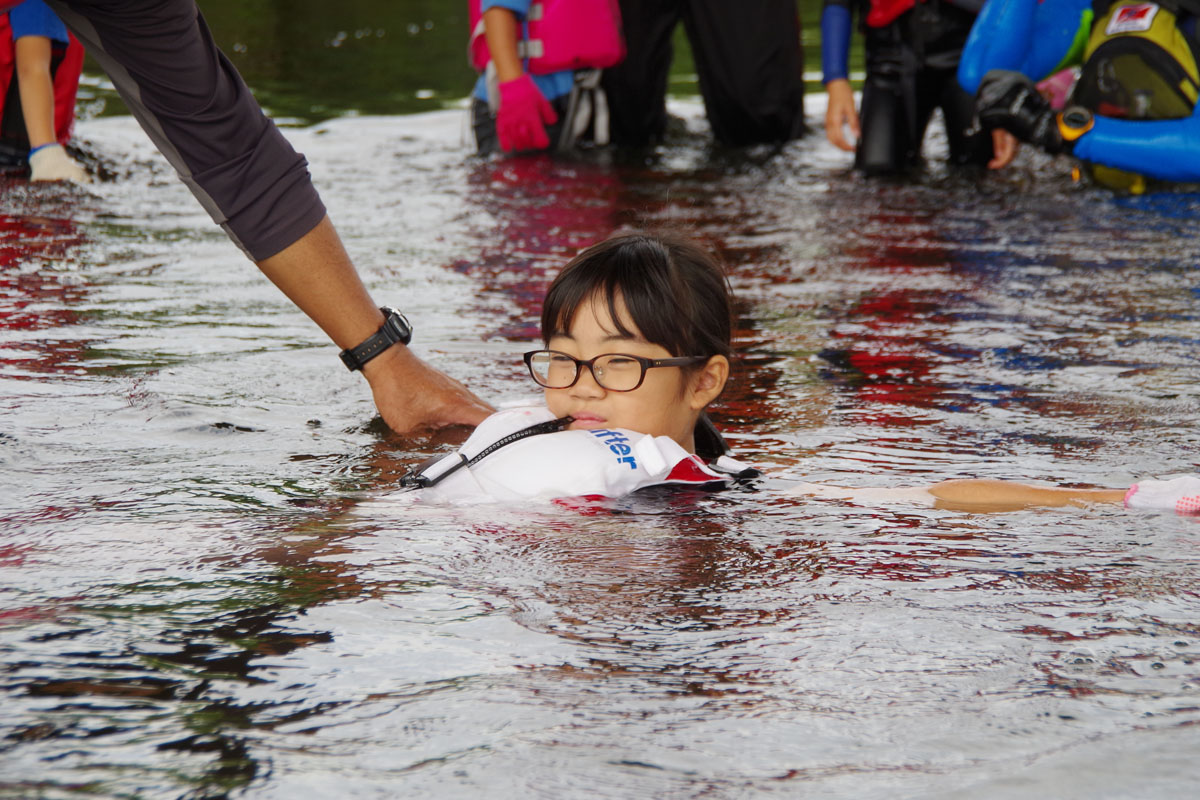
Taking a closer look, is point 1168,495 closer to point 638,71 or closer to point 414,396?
point 414,396

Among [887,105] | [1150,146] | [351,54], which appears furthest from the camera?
[351,54]

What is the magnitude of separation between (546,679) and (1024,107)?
5528 millimetres

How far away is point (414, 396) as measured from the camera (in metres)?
3.24

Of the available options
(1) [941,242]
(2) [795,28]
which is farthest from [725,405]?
(2) [795,28]

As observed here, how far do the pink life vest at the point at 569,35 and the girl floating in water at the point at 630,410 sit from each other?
201 inches

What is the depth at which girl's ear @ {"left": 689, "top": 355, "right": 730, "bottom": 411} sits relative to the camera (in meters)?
2.83

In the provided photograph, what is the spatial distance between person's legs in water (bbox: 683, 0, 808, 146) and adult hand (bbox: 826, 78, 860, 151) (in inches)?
44.4

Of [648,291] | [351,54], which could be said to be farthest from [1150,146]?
[351,54]

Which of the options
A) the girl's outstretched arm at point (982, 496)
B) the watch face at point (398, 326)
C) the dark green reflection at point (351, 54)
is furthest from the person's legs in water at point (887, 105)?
the girl's outstretched arm at point (982, 496)

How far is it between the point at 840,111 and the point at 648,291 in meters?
5.03

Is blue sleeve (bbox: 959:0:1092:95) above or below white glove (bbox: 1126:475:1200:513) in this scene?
above

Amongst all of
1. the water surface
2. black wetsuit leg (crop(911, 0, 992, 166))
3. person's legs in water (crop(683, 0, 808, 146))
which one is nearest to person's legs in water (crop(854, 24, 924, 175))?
black wetsuit leg (crop(911, 0, 992, 166))

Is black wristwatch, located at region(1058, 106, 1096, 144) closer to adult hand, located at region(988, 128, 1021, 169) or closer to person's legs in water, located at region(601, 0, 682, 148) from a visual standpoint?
adult hand, located at region(988, 128, 1021, 169)

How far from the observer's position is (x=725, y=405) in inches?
139
